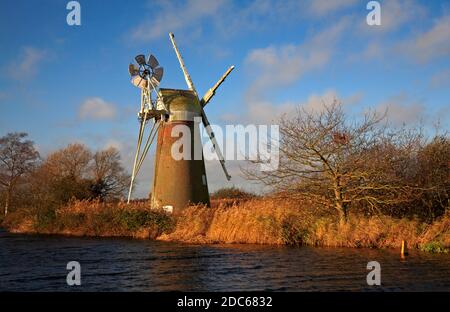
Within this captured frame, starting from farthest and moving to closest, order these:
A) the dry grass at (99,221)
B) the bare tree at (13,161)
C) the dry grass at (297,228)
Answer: the bare tree at (13,161) → the dry grass at (99,221) → the dry grass at (297,228)

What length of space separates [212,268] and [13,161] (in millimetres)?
31176

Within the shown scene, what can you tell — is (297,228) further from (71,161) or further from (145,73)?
(71,161)

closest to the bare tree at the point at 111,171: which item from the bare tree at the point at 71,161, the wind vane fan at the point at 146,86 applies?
the bare tree at the point at 71,161

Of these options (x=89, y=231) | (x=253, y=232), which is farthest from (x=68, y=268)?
(x=89, y=231)

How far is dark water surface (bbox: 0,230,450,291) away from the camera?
34.8 ft

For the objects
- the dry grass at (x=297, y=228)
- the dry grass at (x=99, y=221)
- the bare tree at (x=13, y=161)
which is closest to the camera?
the dry grass at (x=297, y=228)

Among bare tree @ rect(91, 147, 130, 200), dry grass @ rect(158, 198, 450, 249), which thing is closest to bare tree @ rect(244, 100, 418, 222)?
dry grass @ rect(158, 198, 450, 249)

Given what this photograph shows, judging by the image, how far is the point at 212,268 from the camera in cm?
1288

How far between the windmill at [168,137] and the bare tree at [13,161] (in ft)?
55.3

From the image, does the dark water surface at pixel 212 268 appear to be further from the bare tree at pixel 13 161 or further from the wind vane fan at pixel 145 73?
the bare tree at pixel 13 161

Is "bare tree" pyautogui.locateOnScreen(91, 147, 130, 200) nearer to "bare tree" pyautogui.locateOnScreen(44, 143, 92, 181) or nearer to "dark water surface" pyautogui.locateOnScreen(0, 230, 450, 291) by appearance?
"bare tree" pyautogui.locateOnScreen(44, 143, 92, 181)

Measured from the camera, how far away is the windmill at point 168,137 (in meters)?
24.8

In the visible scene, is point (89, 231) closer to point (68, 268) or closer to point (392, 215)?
point (68, 268)
